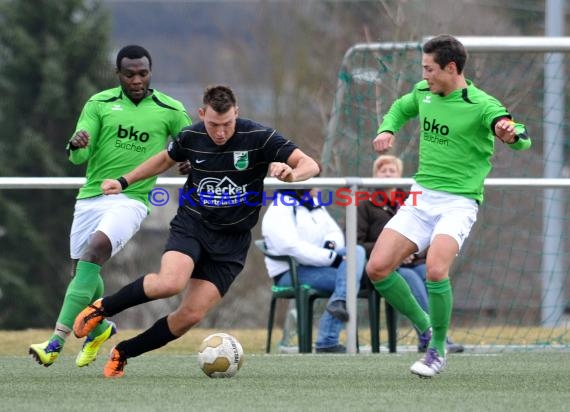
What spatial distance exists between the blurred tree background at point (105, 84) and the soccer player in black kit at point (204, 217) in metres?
9.85

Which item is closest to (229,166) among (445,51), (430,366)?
(445,51)

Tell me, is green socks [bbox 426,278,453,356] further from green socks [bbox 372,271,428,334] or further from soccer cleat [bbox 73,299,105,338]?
soccer cleat [bbox 73,299,105,338]

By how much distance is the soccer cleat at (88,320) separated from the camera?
320 inches

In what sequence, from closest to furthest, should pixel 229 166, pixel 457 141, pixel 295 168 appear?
pixel 295 168 < pixel 229 166 < pixel 457 141

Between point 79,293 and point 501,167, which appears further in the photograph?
point 501,167

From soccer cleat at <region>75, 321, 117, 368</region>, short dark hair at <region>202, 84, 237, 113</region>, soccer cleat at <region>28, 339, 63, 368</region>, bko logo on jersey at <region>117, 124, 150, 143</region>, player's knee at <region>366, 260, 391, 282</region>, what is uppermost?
short dark hair at <region>202, 84, 237, 113</region>

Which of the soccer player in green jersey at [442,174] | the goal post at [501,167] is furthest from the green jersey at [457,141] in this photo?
the goal post at [501,167]

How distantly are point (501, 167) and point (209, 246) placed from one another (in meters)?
6.56

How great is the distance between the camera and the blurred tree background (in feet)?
66.2

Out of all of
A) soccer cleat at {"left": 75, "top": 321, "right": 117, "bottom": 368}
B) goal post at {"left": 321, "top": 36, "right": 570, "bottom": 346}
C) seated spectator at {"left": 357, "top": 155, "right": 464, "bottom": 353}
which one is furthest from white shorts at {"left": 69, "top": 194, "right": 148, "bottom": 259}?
goal post at {"left": 321, "top": 36, "right": 570, "bottom": 346}

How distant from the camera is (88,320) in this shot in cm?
816

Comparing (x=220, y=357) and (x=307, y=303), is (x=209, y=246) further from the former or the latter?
(x=307, y=303)

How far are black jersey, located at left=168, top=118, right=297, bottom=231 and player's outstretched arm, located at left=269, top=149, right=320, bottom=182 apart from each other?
0.06 meters

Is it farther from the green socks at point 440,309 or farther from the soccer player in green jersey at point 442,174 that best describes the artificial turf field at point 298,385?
the soccer player in green jersey at point 442,174
